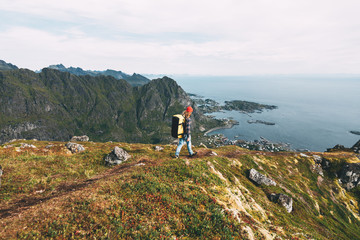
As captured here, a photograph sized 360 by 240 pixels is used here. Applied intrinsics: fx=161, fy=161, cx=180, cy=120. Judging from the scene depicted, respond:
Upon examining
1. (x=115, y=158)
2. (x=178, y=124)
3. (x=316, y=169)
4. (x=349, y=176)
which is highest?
(x=178, y=124)

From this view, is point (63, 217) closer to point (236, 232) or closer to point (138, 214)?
point (138, 214)

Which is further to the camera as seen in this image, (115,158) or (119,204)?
(115,158)

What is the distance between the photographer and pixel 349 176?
255 ft

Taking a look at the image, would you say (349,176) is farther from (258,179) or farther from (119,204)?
(119,204)

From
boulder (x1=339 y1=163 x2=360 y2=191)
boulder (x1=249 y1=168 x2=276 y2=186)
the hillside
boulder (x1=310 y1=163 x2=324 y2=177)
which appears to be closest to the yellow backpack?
the hillside

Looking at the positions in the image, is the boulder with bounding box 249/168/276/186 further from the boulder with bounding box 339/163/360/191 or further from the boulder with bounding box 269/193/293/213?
the boulder with bounding box 339/163/360/191

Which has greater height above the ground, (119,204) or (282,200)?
(119,204)

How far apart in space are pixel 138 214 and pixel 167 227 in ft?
8.18

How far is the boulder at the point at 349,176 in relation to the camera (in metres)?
78.0

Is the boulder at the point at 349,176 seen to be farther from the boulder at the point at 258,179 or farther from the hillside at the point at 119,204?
the hillside at the point at 119,204

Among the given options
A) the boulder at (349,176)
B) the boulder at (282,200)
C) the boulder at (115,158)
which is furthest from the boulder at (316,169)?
the boulder at (115,158)

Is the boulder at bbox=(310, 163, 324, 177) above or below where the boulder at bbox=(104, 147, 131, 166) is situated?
below

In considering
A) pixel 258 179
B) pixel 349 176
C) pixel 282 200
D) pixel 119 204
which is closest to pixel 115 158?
pixel 119 204

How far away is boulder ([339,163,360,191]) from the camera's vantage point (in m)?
78.0
